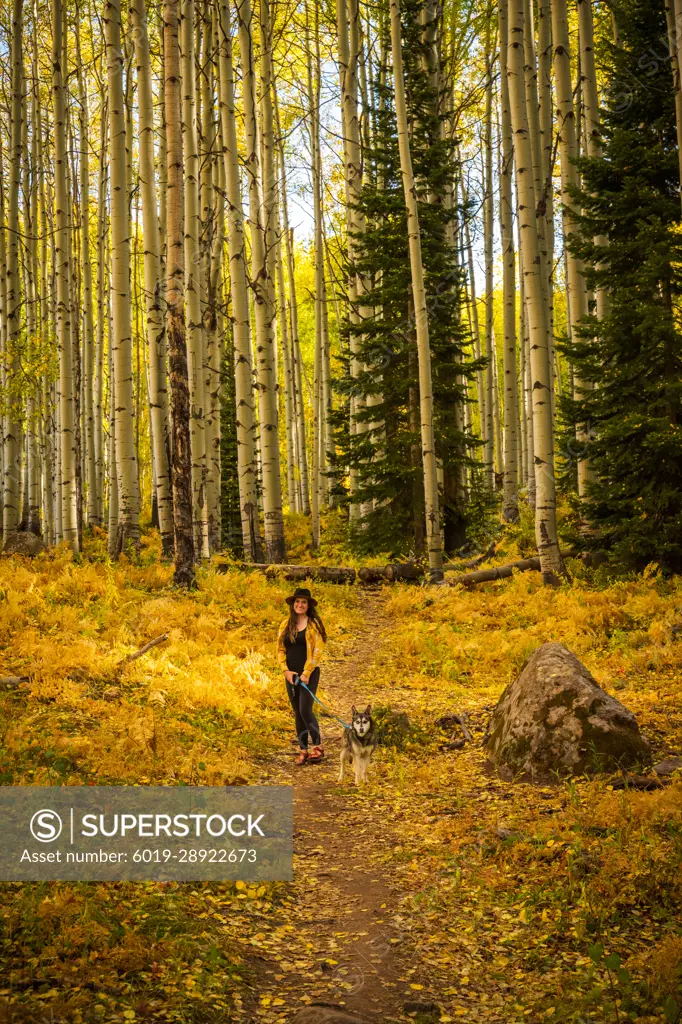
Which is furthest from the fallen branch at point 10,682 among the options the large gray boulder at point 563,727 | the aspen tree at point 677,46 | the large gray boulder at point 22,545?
the aspen tree at point 677,46

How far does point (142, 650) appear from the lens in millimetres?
8797

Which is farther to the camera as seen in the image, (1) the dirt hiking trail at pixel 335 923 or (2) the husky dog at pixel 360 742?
(2) the husky dog at pixel 360 742

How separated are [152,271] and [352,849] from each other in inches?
444

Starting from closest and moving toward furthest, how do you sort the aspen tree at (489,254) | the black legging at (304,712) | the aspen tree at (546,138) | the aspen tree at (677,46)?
the black legging at (304,712) < the aspen tree at (677,46) < the aspen tree at (546,138) < the aspen tree at (489,254)

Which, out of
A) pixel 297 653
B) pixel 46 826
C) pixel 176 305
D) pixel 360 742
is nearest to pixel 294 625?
pixel 297 653

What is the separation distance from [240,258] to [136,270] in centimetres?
1025

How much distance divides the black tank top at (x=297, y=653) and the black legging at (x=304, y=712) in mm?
148

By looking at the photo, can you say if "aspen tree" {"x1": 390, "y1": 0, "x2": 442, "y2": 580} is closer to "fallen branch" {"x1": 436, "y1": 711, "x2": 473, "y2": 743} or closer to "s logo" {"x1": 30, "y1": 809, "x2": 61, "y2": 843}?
"fallen branch" {"x1": 436, "y1": 711, "x2": 473, "y2": 743}

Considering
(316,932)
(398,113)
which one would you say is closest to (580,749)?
(316,932)

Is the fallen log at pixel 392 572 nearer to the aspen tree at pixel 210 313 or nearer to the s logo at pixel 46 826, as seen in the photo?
the aspen tree at pixel 210 313

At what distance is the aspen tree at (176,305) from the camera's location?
37.0 feet

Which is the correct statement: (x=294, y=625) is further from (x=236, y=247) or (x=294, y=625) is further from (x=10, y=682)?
(x=236, y=247)

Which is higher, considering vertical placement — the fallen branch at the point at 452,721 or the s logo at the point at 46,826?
the s logo at the point at 46,826


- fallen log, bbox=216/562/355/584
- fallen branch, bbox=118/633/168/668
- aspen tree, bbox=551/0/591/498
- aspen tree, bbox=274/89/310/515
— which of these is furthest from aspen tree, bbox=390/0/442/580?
aspen tree, bbox=274/89/310/515
